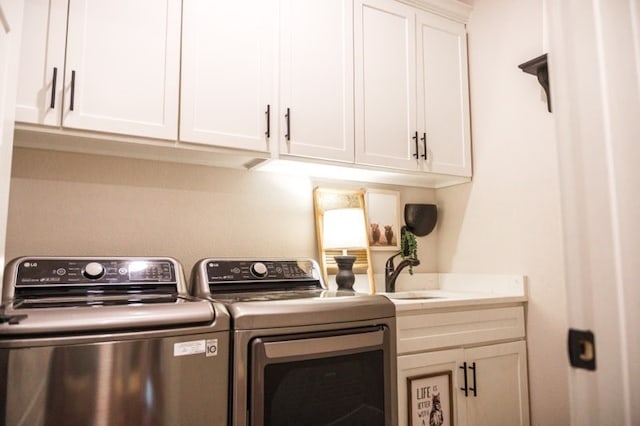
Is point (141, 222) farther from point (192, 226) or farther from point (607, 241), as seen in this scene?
point (607, 241)

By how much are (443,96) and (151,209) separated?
63.5 inches

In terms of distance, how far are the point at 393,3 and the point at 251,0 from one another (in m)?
0.80

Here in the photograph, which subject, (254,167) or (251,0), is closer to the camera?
(251,0)

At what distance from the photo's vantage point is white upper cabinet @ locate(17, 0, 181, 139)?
141 centimetres

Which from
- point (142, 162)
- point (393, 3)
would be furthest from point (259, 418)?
point (393, 3)

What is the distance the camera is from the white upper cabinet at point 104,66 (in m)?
1.41

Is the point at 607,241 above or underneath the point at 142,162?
underneath

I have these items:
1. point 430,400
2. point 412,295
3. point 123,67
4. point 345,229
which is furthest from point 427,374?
point 123,67

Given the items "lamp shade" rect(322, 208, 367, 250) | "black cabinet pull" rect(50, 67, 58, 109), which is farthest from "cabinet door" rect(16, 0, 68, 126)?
"lamp shade" rect(322, 208, 367, 250)

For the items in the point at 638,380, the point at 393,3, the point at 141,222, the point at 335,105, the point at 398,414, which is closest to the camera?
the point at 638,380

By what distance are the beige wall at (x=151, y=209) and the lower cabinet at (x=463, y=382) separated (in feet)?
2.46

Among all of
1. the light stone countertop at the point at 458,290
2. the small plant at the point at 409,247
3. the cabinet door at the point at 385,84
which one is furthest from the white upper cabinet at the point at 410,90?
the light stone countertop at the point at 458,290

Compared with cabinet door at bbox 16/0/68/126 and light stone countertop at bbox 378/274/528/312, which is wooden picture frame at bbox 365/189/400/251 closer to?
light stone countertop at bbox 378/274/528/312

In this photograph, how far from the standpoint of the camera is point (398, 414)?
159cm
